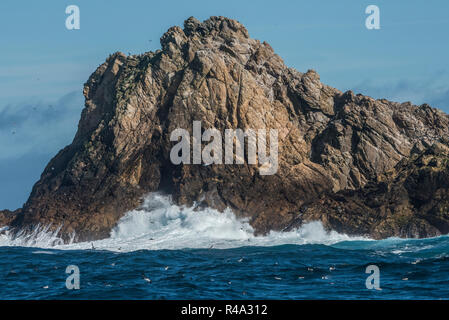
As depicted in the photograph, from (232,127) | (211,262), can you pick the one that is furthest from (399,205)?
(211,262)

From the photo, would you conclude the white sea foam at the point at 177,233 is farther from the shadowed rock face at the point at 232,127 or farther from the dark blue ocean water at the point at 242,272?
the dark blue ocean water at the point at 242,272

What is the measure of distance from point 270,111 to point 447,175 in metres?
17.4

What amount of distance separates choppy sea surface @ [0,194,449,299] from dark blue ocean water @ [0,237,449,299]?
0.18ft

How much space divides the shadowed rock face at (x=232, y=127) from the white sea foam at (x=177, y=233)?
86 cm

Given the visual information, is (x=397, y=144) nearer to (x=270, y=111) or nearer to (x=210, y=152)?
(x=270, y=111)

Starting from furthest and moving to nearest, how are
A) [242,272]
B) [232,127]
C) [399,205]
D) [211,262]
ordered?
[232,127] → [399,205] → [211,262] → [242,272]

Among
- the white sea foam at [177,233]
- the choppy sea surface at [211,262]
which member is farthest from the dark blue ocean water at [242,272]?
the white sea foam at [177,233]

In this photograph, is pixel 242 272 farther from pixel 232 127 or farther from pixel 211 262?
pixel 232 127

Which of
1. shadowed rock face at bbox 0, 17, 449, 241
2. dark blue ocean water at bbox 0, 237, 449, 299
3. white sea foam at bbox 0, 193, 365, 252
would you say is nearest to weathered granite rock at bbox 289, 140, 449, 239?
shadowed rock face at bbox 0, 17, 449, 241

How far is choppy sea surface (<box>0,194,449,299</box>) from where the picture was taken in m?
35.9

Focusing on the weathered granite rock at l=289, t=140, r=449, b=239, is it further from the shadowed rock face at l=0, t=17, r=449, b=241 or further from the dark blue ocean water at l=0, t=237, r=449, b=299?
the dark blue ocean water at l=0, t=237, r=449, b=299

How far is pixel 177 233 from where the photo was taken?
60.5m

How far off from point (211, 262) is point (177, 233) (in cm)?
1455

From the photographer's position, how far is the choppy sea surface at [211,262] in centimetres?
3591
